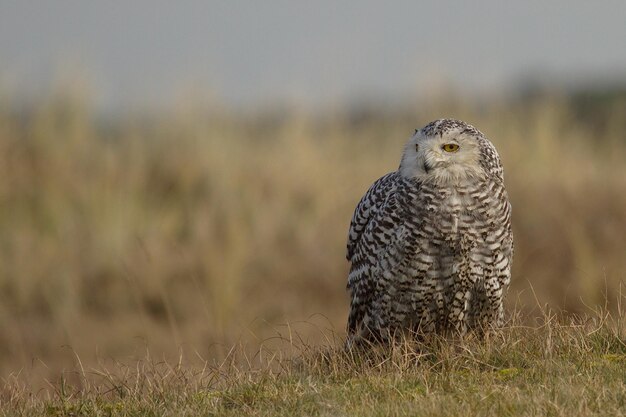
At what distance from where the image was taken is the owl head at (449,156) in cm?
508

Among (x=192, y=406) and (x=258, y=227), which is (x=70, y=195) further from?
(x=192, y=406)

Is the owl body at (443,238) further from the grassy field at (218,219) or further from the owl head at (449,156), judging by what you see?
the grassy field at (218,219)

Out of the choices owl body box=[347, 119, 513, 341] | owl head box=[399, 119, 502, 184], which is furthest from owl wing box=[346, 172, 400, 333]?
owl head box=[399, 119, 502, 184]

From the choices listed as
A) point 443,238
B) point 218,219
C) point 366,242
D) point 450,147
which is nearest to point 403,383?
point 443,238

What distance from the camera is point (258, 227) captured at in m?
11.9

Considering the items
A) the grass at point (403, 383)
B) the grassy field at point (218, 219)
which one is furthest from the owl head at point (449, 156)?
the grassy field at point (218, 219)

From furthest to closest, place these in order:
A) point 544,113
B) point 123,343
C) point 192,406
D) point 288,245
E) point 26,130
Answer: point 544,113 < point 26,130 < point 288,245 < point 123,343 < point 192,406

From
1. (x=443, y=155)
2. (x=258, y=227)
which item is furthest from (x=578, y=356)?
(x=258, y=227)

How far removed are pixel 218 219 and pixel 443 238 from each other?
7128 mm

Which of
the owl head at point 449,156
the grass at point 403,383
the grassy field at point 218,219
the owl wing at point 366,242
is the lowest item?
the grassy field at point 218,219

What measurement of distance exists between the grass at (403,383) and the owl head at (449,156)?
0.81 m

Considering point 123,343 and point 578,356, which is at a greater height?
point 578,356

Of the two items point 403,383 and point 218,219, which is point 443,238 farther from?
point 218,219

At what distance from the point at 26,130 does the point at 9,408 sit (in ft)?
28.0
